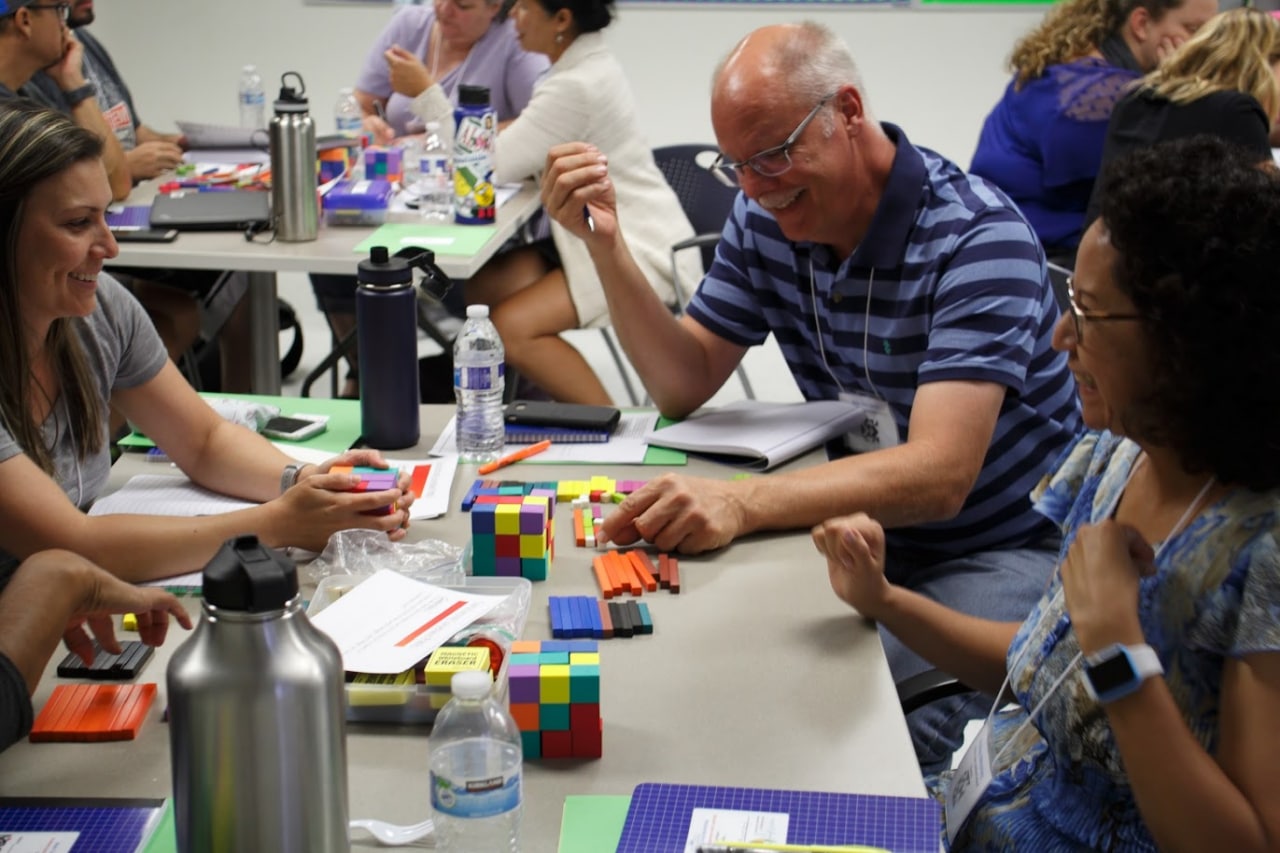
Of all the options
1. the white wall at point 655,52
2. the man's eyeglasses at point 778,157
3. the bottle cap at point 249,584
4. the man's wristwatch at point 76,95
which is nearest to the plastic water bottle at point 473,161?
the man's wristwatch at point 76,95

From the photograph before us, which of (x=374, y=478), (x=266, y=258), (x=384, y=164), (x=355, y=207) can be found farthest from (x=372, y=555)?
(x=384, y=164)

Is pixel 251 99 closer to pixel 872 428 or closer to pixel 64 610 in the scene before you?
pixel 872 428

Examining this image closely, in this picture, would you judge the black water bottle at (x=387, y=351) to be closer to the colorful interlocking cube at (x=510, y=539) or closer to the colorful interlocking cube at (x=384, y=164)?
the colorful interlocking cube at (x=510, y=539)

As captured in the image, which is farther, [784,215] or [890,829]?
[784,215]

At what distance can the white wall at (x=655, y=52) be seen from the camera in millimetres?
5719

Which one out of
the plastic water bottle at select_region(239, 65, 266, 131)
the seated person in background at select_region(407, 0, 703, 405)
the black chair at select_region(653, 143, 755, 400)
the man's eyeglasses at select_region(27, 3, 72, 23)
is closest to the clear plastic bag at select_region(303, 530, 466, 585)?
the seated person in background at select_region(407, 0, 703, 405)

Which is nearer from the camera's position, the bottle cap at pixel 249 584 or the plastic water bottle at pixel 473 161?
the bottle cap at pixel 249 584

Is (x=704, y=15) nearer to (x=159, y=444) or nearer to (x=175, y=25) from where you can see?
(x=175, y=25)

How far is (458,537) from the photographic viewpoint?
1833mm

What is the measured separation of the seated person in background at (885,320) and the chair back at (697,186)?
185 cm

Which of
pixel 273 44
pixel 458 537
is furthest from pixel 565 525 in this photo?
pixel 273 44

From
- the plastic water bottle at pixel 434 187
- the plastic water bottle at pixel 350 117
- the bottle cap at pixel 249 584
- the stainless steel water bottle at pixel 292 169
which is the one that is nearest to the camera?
the bottle cap at pixel 249 584

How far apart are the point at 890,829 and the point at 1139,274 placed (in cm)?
57

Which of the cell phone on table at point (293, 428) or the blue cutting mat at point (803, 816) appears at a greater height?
the blue cutting mat at point (803, 816)
